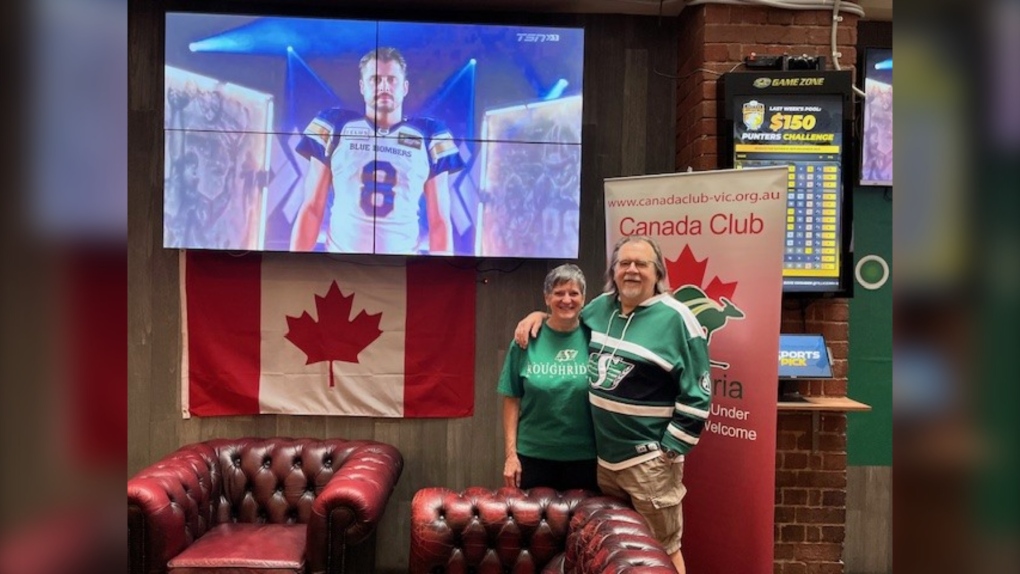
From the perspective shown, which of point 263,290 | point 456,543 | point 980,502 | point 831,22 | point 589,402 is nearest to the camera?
point 980,502

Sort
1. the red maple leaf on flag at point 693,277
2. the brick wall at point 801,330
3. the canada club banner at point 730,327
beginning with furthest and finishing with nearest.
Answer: the brick wall at point 801,330
the red maple leaf on flag at point 693,277
the canada club banner at point 730,327

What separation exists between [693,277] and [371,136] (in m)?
1.69

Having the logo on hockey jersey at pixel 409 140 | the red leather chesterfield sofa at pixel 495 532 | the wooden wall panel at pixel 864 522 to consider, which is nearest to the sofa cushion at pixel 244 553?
the red leather chesterfield sofa at pixel 495 532

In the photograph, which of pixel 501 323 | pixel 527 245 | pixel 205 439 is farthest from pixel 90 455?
pixel 205 439

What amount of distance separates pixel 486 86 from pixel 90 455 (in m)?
3.27

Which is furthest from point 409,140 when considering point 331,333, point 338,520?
point 338,520

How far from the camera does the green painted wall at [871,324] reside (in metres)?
3.68

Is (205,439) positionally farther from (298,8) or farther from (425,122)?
(298,8)

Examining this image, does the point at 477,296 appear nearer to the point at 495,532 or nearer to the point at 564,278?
the point at 564,278

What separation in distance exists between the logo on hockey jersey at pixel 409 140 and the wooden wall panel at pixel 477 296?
69 centimetres

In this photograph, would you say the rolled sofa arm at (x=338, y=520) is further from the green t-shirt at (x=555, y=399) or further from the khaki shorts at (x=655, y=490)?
the khaki shorts at (x=655, y=490)

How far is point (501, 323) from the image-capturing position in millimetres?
3672

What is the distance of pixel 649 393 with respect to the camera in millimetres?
2514

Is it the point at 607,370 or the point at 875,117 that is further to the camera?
the point at 875,117
